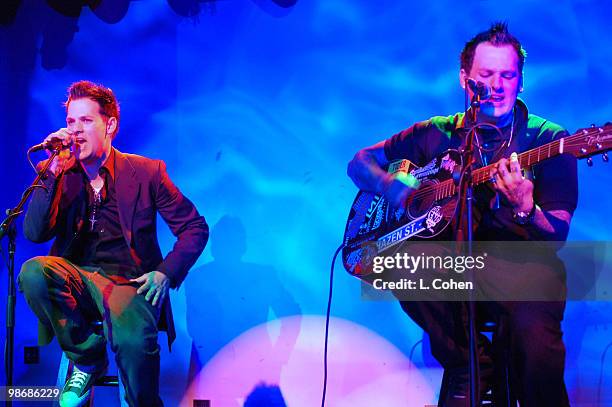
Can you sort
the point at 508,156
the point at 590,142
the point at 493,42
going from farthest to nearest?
the point at 493,42 → the point at 508,156 → the point at 590,142

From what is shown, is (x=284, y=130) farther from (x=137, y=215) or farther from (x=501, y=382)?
(x=501, y=382)

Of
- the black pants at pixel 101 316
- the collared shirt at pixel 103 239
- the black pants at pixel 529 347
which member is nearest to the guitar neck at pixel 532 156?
the black pants at pixel 529 347

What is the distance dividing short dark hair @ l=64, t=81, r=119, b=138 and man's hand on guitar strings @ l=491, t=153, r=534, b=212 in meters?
2.16

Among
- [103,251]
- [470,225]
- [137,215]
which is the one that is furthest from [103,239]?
[470,225]

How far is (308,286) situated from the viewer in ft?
13.3

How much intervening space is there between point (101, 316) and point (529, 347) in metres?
2.00

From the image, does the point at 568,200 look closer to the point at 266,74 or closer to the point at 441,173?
the point at 441,173

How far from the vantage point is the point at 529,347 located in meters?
2.90

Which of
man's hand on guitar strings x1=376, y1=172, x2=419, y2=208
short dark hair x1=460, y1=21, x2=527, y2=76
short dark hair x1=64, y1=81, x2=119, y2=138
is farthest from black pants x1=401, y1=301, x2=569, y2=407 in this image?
short dark hair x1=64, y1=81, x2=119, y2=138

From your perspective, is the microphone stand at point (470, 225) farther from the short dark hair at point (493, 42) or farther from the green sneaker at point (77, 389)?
the green sneaker at point (77, 389)

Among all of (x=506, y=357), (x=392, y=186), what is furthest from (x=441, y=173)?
(x=506, y=357)

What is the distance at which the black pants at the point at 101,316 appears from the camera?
336 centimetres

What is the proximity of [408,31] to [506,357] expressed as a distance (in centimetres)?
185

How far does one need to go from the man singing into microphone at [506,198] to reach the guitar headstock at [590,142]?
0.71 ft
